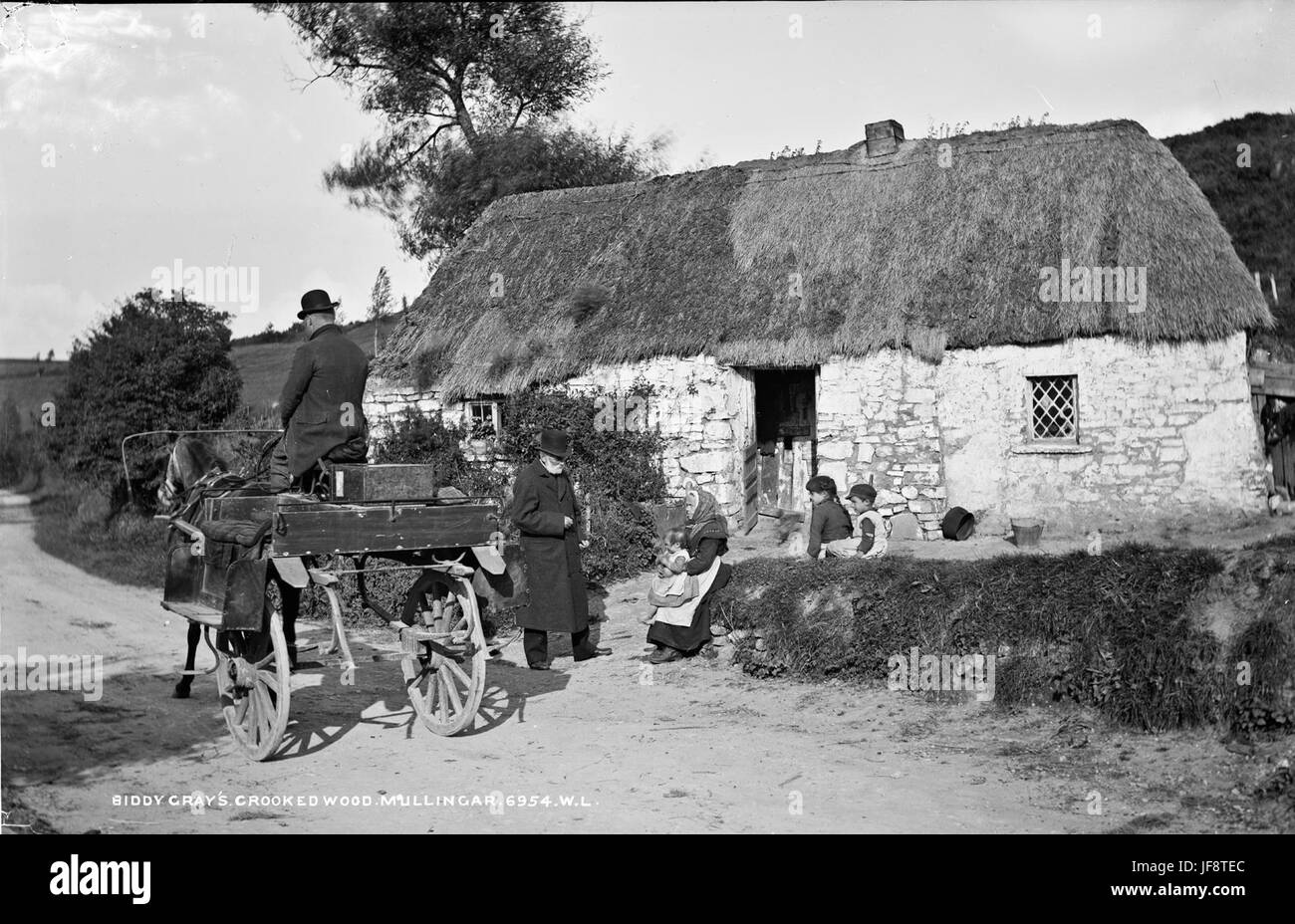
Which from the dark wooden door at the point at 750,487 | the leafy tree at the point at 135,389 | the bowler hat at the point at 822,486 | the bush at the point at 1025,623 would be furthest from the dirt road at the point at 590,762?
the leafy tree at the point at 135,389

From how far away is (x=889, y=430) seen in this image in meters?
15.6

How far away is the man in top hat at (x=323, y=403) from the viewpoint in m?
7.35

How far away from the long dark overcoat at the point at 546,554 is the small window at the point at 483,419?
770 centimetres

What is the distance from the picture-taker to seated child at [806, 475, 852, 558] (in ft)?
35.0

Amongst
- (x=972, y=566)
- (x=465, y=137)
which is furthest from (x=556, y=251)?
(x=972, y=566)

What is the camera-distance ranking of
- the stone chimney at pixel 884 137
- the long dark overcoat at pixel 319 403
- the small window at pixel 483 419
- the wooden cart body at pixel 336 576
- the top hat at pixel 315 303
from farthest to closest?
the stone chimney at pixel 884 137 < the small window at pixel 483 419 < the top hat at pixel 315 303 < the long dark overcoat at pixel 319 403 < the wooden cart body at pixel 336 576

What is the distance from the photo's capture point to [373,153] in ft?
84.5

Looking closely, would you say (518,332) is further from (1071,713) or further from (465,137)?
(1071,713)

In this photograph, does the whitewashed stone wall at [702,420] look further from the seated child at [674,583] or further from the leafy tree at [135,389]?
the leafy tree at [135,389]

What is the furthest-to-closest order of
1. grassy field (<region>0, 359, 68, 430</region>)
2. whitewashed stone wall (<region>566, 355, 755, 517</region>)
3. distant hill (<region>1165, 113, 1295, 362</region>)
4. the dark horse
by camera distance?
distant hill (<region>1165, 113, 1295, 362</region>), grassy field (<region>0, 359, 68, 430</region>), whitewashed stone wall (<region>566, 355, 755, 517</region>), the dark horse

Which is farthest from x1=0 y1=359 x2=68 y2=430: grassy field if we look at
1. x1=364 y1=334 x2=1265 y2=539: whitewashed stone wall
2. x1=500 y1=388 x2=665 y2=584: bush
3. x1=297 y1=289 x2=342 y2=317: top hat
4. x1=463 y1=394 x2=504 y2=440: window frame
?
x1=297 y1=289 x2=342 y2=317: top hat

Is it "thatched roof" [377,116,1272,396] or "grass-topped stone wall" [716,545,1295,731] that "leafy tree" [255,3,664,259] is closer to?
"thatched roof" [377,116,1272,396]

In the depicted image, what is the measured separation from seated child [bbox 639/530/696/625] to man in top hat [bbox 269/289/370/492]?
2.97 m
